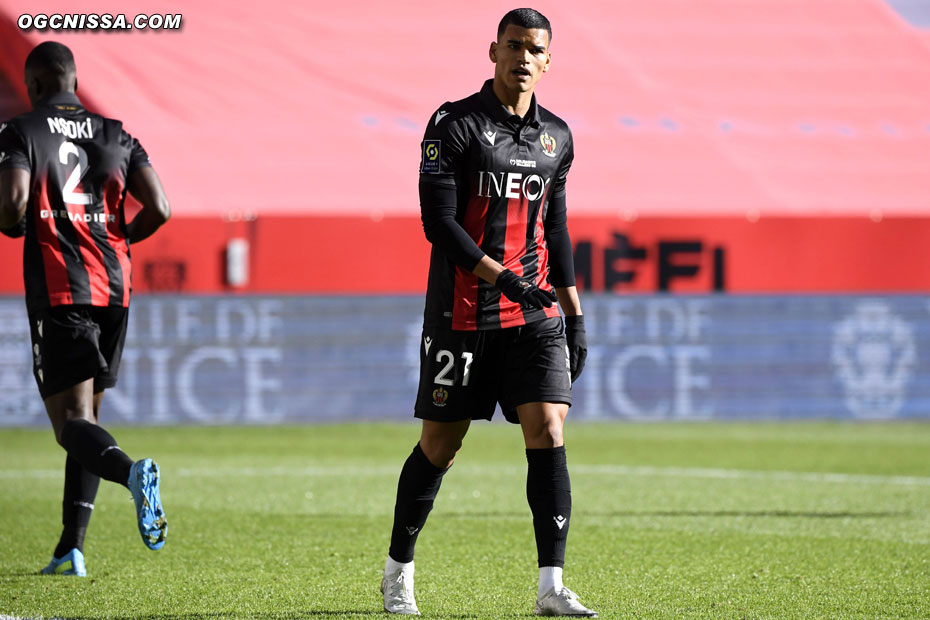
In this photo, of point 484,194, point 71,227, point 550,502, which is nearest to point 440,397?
point 550,502

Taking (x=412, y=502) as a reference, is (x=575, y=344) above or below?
above

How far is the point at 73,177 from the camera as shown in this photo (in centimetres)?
550

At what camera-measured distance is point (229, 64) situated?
2209 cm

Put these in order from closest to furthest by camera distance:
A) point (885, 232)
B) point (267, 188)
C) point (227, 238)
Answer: point (227, 238)
point (885, 232)
point (267, 188)

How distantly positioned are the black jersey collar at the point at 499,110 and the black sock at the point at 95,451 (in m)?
1.77

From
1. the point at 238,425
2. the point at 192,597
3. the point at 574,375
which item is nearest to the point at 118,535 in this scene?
the point at 192,597

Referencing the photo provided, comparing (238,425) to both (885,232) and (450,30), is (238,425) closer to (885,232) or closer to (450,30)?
(885,232)

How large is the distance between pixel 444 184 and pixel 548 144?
42cm

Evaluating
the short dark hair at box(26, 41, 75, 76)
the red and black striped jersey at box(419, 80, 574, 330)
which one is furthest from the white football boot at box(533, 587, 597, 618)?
the short dark hair at box(26, 41, 75, 76)

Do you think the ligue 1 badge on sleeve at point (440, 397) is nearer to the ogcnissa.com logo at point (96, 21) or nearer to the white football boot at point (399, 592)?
the white football boot at point (399, 592)

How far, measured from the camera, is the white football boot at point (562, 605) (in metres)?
4.64

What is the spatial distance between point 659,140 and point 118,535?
54.2 feet

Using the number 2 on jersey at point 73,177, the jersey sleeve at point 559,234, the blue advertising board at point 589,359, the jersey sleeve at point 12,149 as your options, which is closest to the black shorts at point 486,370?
the jersey sleeve at point 559,234

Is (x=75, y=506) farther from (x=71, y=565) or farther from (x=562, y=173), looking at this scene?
(x=562, y=173)
